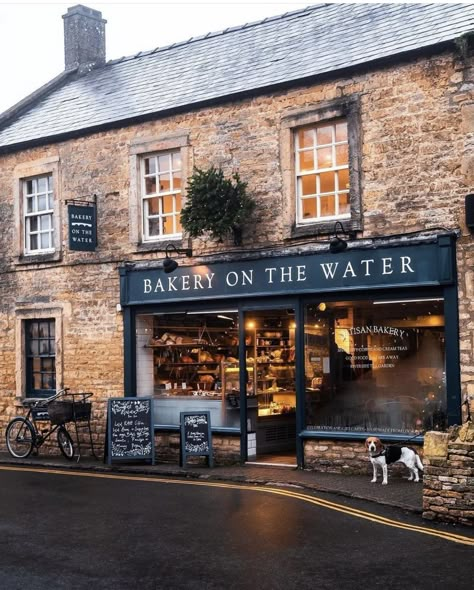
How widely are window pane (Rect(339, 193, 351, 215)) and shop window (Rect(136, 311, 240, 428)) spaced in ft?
9.02

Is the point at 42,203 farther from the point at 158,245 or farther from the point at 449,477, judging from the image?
the point at 449,477

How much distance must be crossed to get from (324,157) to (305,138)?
0.53 metres

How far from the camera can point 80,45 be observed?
848 inches

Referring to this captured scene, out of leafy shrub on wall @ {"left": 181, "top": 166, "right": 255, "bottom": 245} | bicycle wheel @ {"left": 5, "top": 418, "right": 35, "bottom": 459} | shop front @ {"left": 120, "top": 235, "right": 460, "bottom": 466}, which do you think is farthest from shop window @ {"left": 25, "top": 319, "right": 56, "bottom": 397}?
leafy shrub on wall @ {"left": 181, "top": 166, "right": 255, "bottom": 245}

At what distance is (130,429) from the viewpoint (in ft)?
51.8

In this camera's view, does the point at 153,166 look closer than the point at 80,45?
Yes

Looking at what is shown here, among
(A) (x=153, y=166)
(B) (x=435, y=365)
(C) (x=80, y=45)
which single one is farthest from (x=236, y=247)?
(C) (x=80, y=45)

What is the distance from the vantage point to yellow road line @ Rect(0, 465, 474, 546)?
31.5ft

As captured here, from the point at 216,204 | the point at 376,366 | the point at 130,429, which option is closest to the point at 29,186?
the point at 216,204

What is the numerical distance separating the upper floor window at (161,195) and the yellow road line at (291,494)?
185 inches

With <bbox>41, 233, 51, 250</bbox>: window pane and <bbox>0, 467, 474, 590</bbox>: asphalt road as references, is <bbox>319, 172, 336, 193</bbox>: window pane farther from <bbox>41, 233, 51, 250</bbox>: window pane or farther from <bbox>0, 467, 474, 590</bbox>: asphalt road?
<bbox>41, 233, 51, 250</bbox>: window pane

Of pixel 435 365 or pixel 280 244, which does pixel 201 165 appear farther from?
pixel 435 365

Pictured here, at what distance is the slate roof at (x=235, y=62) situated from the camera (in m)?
14.4

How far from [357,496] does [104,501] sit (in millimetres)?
3387
